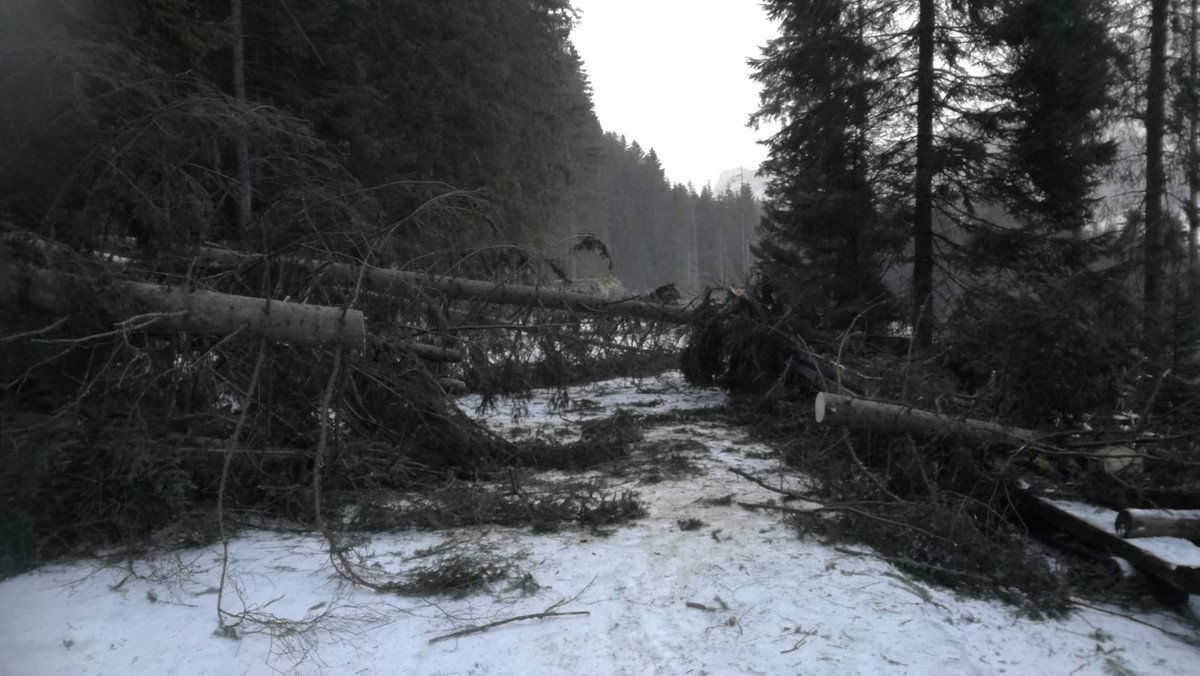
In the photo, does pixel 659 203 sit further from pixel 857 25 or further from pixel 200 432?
pixel 200 432

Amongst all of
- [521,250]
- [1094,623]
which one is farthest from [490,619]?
[521,250]

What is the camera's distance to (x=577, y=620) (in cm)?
342

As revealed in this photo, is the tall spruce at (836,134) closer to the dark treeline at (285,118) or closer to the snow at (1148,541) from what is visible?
the dark treeline at (285,118)

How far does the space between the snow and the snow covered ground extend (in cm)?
35

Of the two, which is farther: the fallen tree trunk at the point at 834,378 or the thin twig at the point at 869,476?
the fallen tree trunk at the point at 834,378

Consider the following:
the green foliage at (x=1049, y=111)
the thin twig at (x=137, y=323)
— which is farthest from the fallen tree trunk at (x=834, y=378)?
the green foliage at (x=1049, y=111)

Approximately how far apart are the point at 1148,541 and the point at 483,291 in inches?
239

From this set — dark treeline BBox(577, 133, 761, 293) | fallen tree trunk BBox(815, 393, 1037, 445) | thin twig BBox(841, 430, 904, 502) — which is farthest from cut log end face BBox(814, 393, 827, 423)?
dark treeline BBox(577, 133, 761, 293)

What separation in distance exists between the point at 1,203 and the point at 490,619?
→ 455 cm

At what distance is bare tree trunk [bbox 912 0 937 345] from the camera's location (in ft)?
34.0

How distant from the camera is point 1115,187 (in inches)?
483

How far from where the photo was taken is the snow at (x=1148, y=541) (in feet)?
12.6

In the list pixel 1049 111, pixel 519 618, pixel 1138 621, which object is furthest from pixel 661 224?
pixel 519 618

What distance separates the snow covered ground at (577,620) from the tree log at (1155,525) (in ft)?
1.44
